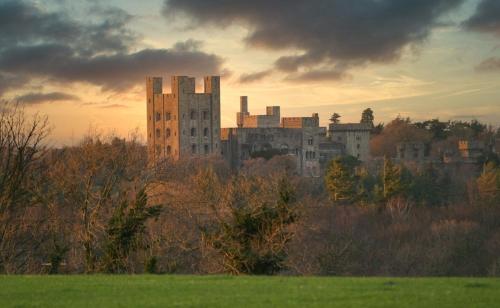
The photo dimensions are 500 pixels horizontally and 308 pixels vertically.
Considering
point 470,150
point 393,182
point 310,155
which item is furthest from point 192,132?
point 393,182

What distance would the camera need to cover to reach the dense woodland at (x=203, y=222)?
1767 centimetres

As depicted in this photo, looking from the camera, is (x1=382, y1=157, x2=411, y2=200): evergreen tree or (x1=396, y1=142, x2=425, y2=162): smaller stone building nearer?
(x1=382, y1=157, x2=411, y2=200): evergreen tree

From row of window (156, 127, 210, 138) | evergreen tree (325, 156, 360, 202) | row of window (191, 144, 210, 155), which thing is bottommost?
evergreen tree (325, 156, 360, 202)

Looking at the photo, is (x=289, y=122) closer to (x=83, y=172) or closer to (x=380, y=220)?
(x=380, y=220)

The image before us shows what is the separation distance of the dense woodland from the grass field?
4187mm

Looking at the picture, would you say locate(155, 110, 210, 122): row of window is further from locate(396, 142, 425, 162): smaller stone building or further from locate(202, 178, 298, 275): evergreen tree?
locate(202, 178, 298, 275): evergreen tree

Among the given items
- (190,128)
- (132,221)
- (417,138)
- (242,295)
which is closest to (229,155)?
(190,128)

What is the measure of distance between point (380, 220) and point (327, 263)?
1234 inches

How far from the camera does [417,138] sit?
113m

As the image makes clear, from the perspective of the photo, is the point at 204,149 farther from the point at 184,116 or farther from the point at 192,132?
the point at 184,116

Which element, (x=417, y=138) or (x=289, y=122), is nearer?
(x=289, y=122)

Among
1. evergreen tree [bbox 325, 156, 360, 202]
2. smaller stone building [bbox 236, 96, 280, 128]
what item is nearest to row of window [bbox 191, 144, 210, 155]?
smaller stone building [bbox 236, 96, 280, 128]

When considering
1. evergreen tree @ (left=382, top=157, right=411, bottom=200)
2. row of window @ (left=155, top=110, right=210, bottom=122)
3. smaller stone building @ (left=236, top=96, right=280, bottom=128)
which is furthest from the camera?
smaller stone building @ (left=236, top=96, right=280, bottom=128)

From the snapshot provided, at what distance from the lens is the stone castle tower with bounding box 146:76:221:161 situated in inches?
3762
